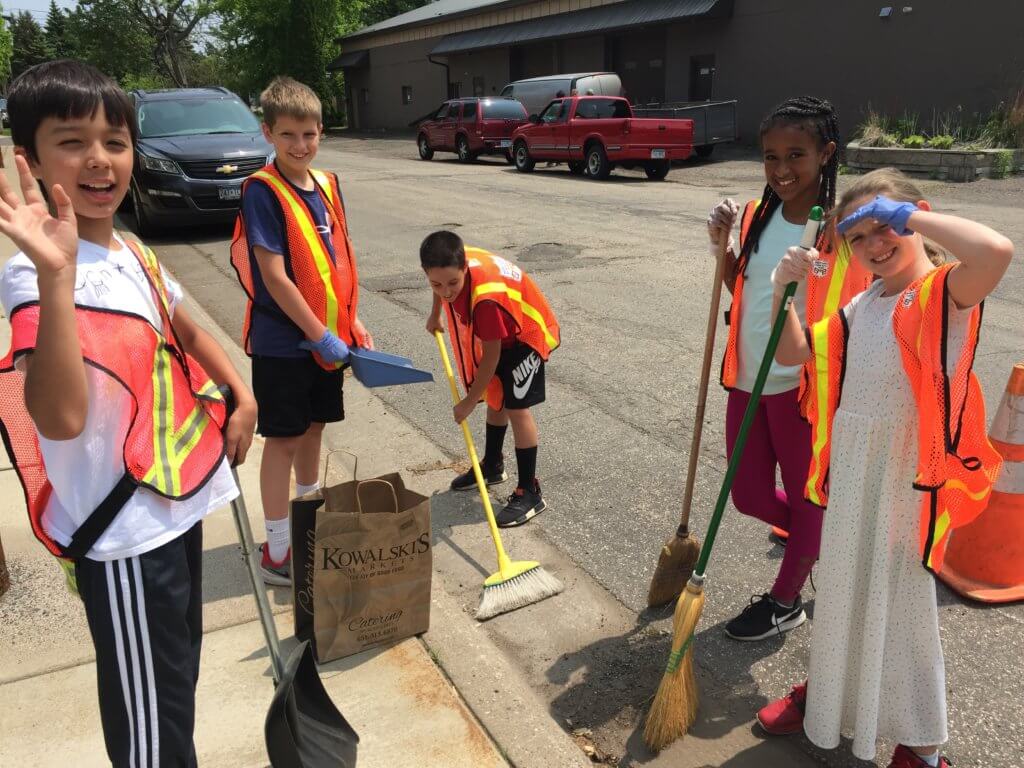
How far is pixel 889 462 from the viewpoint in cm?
211

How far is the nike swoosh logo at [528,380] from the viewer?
12.4ft

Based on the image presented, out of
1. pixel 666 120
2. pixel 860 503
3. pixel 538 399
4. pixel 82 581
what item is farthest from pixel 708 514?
pixel 666 120

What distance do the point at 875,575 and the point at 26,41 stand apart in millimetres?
107493

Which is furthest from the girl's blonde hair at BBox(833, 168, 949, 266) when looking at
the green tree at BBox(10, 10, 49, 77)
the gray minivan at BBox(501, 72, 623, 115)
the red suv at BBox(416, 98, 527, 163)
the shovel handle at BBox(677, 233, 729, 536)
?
the green tree at BBox(10, 10, 49, 77)

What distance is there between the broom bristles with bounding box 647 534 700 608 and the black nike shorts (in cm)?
106

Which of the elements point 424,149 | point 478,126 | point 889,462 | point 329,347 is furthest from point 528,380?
point 424,149

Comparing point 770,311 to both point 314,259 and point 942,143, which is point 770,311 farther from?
point 942,143

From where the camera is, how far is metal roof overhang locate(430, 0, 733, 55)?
22.3 m

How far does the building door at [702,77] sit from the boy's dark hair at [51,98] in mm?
24120

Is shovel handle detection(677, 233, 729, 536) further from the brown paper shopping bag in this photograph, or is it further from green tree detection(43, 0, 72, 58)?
green tree detection(43, 0, 72, 58)

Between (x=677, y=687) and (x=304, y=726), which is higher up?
(x=304, y=726)

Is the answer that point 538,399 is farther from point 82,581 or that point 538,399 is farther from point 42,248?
point 42,248

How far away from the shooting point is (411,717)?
2.55 metres

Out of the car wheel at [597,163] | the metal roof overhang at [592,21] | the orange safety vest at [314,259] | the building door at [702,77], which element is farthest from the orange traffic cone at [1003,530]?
the building door at [702,77]
